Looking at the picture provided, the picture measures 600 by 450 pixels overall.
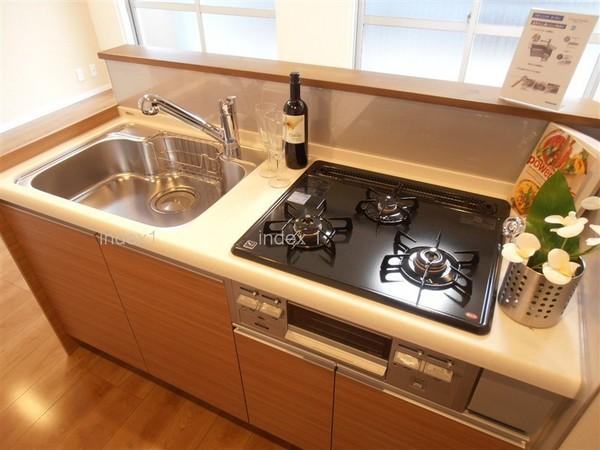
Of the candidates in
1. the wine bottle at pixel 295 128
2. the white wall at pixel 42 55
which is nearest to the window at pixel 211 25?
the white wall at pixel 42 55

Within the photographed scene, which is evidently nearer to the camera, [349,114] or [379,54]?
[349,114]

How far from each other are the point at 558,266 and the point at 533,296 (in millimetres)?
74

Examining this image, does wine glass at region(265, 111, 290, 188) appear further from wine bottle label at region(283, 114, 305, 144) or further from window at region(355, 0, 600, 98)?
window at region(355, 0, 600, 98)

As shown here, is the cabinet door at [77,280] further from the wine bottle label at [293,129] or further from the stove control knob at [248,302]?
the wine bottle label at [293,129]

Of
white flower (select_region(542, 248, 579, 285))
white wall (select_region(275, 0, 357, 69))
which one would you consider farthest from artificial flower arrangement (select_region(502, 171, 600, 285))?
white wall (select_region(275, 0, 357, 69))

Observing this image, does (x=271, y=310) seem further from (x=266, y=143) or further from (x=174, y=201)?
(x=174, y=201)

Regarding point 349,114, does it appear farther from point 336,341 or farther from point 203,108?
point 336,341

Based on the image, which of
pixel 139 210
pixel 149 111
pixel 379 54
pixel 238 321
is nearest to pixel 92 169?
pixel 139 210

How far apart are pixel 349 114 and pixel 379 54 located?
258cm

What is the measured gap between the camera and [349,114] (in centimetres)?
120

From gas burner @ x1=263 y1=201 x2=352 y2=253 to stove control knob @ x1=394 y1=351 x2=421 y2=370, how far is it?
252 millimetres

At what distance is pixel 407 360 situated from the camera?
2.59 feet

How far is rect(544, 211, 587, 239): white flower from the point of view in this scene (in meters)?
0.59

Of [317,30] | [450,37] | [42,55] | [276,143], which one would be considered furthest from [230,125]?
[42,55]
